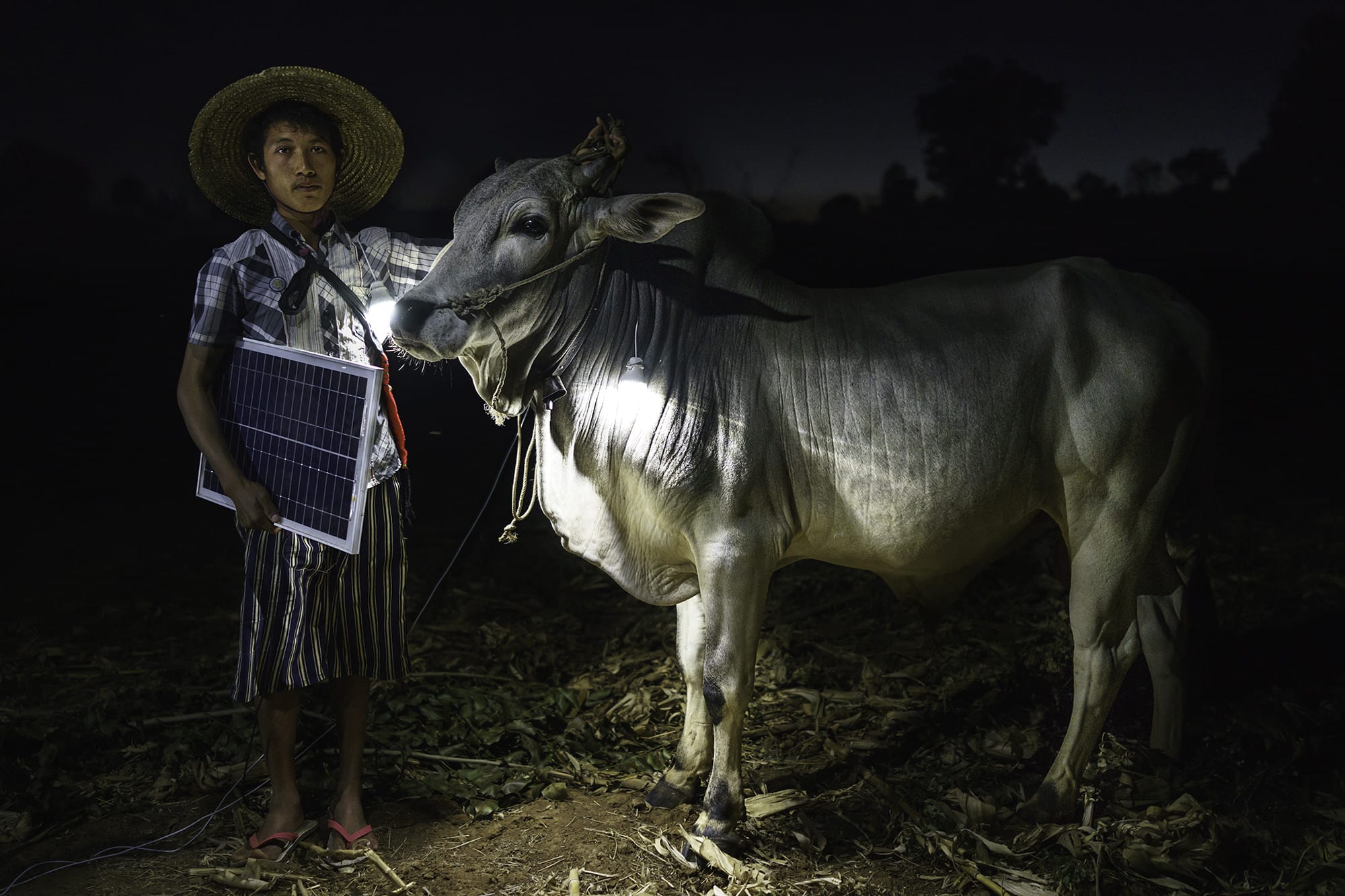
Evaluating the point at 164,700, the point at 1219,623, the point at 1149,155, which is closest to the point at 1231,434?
the point at 1149,155

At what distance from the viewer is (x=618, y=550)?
11.3ft

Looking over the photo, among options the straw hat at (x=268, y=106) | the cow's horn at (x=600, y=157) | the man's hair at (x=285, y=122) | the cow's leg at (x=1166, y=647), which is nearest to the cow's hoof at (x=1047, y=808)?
the cow's leg at (x=1166, y=647)

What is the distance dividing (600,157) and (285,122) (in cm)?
99

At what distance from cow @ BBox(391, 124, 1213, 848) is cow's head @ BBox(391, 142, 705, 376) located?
12 mm

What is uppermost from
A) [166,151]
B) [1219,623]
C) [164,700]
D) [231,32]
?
[231,32]

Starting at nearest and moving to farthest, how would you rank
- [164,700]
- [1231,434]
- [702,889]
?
[702,889] → [164,700] → [1231,434]

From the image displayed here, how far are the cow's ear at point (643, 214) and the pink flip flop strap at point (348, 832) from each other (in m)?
2.15

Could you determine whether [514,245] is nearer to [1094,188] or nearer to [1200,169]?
[1094,188]

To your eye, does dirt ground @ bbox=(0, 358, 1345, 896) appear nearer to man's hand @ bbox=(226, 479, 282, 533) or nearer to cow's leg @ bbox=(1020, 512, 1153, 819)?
cow's leg @ bbox=(1020, 512, 1153, 819)

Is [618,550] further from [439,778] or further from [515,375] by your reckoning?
[439,778]

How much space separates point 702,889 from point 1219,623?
349 cm

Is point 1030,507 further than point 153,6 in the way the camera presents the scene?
No

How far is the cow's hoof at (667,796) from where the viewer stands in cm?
368

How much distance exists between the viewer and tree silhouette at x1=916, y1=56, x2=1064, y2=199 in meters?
6.51
